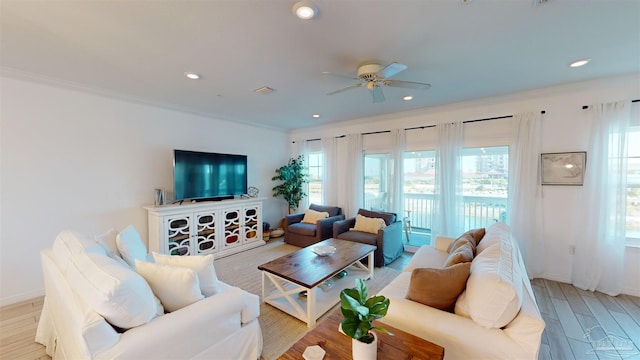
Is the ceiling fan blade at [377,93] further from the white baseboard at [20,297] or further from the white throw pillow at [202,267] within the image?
the white baseboard at [20,297]

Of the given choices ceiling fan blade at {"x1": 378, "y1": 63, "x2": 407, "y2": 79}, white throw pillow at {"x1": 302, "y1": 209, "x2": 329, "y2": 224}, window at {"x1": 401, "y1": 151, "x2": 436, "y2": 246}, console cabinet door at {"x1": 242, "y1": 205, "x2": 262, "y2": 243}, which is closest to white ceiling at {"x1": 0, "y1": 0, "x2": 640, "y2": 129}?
ceiling fan blade at {"x1": 378, "y1": 63, "x2": 407, "y2": 79}

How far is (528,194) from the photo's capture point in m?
3.27

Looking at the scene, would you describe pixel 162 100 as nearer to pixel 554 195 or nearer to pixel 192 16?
pixel 192 16

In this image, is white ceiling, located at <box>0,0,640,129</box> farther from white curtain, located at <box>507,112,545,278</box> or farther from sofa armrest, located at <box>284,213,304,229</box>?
sofa armrest, located at <box>284,213,304,229</box>

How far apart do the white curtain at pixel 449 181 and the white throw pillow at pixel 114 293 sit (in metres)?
3.94

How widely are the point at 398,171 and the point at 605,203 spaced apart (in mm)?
2537

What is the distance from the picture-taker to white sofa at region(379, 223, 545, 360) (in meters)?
1.22

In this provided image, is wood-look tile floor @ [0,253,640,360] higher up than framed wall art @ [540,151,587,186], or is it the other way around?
framed wall art @ [540,151,587,186]

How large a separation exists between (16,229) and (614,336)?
6.10 metres

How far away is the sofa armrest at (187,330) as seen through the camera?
1.22m

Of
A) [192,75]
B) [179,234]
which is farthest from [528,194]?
[179,234]

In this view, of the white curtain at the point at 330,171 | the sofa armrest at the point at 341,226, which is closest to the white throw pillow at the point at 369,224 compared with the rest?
the sofa armrest at the point at 341,226

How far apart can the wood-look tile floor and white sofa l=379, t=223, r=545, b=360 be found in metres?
1.07

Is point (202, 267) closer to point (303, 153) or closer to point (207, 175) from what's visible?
point (207, 175)
